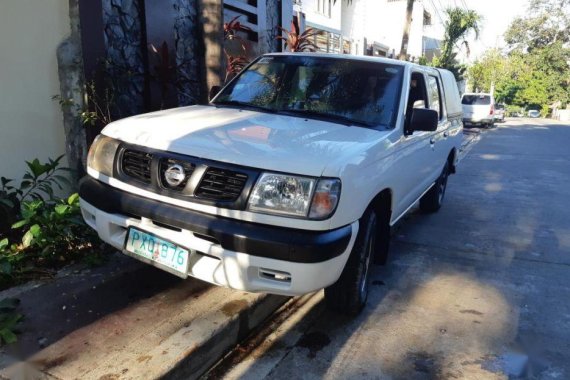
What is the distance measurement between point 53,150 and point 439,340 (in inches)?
160

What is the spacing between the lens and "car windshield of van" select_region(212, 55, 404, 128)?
11.8ft

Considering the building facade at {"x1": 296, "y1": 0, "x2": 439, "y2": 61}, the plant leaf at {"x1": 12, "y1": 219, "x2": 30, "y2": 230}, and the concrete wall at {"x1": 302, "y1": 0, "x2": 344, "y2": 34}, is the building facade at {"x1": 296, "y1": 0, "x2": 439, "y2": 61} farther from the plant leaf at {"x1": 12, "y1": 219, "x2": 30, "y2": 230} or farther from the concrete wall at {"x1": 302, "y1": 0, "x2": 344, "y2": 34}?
the plant leaf at {"x1": 12, "y1": 219, "x2": 30, "y2": 230}

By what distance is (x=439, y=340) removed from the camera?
126 inches

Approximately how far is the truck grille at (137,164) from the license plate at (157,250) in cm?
33

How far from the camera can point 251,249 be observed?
8.08ft

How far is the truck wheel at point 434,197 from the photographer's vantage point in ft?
20.6

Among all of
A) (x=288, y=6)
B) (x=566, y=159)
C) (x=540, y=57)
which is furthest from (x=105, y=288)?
(x=540, y=57)

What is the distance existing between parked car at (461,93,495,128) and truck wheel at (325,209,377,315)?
23.6 m

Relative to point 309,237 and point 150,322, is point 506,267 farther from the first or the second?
point 150,322

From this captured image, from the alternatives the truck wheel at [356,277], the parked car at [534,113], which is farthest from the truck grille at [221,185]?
the parked car at [534,113]

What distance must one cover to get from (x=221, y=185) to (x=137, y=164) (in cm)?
67

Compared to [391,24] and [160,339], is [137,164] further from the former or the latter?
[391,24]

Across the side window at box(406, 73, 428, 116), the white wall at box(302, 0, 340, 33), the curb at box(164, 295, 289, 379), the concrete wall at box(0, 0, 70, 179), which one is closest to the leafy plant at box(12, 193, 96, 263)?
the concrete wall at box(0, 0, 70, 179)

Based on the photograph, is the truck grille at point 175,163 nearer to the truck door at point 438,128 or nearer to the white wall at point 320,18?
the truck door at point 438,128
